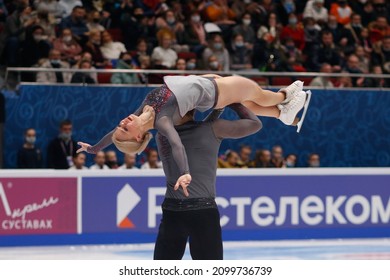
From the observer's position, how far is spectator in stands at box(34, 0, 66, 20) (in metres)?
14.8

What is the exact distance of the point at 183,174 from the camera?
18.1 ft

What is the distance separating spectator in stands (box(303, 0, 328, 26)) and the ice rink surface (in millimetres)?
6300

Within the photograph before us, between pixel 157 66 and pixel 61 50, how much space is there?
160 centimetres

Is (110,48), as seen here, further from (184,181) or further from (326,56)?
(184,181)

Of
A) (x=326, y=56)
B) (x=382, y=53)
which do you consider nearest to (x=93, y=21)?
(x=326, y=56)

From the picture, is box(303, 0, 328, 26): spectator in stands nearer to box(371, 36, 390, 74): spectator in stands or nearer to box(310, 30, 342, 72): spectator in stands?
box(310, 30, 342, 72): spectator in stands

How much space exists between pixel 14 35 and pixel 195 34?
329cm

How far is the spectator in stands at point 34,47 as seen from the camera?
14.1m

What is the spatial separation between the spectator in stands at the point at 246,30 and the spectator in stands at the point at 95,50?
104 inches

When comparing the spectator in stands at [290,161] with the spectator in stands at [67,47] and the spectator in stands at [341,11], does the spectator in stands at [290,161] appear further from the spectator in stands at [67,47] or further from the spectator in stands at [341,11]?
the spectator in stands at [341,11]

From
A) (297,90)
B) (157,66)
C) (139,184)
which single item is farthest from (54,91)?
(297,90)


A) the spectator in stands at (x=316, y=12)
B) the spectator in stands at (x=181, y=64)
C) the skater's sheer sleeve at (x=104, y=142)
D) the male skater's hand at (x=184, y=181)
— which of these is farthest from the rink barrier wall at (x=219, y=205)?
the male skater's hand at (x=184, y=181)

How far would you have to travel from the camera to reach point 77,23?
14.9 meters

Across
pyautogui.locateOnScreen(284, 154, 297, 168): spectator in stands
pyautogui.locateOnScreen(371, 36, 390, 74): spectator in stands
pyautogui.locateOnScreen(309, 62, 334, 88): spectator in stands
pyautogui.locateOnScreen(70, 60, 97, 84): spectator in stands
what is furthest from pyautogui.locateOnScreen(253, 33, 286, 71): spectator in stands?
→ pyautogui.locateOnScreen(70, 60, 97, 84): spectator in stands
